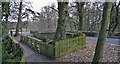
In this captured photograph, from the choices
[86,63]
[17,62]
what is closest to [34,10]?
[86,63]

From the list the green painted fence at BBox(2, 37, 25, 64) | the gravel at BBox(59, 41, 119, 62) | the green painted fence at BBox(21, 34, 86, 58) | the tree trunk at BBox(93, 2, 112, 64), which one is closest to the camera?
the green painted fence at BBox(2, 37, 25, 64)

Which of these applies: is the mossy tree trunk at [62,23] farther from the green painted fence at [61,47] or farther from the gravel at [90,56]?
the gravel at [90,56]

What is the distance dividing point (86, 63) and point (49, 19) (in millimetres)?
32047

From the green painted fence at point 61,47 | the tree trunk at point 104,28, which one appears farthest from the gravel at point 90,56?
the tree trunk at point 104,28

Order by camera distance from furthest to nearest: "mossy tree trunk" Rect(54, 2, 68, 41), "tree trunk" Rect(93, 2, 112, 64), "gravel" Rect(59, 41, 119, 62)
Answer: "mossy tree trunk" Rect(54, 2, 68, 41)
"gravel" Rect(59, 41, 119, 62)
"tree trunk" Rect(93, 2, 112, 64)

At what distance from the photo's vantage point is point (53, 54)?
433 inches

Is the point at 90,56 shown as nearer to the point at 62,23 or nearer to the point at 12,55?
the point at 62,23

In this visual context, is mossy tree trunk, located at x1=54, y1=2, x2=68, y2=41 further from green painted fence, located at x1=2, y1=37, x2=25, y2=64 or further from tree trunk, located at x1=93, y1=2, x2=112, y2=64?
tree trunk, located at x1=93, y1=2, x2=112, y2=64

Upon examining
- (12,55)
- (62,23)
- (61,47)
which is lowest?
(61,47)

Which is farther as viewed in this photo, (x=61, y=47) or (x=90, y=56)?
(x=61, y=47)

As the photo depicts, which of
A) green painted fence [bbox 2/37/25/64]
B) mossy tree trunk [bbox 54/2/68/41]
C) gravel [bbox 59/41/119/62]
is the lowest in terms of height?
gravel [bbox 59/41/119/62]

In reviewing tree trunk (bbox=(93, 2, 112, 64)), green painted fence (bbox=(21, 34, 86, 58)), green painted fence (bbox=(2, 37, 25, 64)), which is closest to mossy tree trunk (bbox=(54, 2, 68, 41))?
green painted fence (bbox=(21, 34, 86, 58))

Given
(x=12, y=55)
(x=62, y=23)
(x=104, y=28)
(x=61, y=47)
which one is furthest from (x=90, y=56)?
(x=12, y=55)

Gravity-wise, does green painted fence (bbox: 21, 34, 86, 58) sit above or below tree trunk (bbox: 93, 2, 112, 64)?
below
